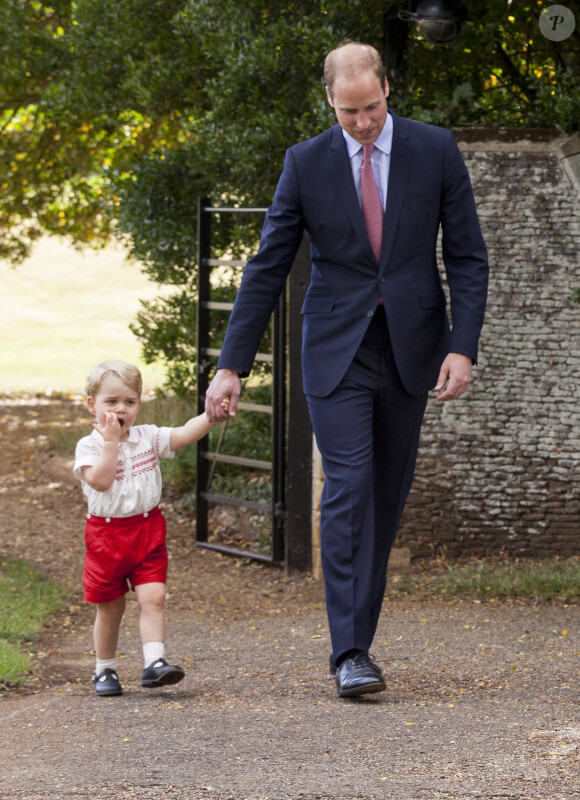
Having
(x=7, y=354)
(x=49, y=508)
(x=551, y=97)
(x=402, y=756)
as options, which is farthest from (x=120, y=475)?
(x=7, y=354)

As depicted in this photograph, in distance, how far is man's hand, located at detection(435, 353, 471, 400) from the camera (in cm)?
390

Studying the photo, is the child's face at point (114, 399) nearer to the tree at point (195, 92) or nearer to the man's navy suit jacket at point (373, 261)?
the man's navy suit jacket at point (373, 261)

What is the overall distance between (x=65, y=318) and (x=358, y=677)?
83.4 feet

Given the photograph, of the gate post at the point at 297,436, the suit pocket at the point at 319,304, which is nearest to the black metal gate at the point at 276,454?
the gate post at the point at 297,436

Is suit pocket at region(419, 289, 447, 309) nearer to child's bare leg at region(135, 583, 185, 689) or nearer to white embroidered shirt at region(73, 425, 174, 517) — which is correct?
white embroidered shirt at region(73, 425, 174, 517)

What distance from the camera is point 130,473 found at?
4.29 metres

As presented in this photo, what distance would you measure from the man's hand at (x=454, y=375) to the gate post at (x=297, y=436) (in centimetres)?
269

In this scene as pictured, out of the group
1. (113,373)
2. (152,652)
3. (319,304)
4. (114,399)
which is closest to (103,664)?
(152,652)

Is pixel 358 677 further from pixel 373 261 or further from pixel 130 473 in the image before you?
pixel 373 261

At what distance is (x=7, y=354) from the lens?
21.7 metres

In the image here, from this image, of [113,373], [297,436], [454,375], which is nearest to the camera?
[454,375]

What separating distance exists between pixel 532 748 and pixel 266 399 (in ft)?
17.8

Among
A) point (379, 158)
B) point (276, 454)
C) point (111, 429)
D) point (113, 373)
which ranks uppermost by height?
point (379, 158)

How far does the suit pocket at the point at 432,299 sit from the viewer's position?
4023 millimetres
